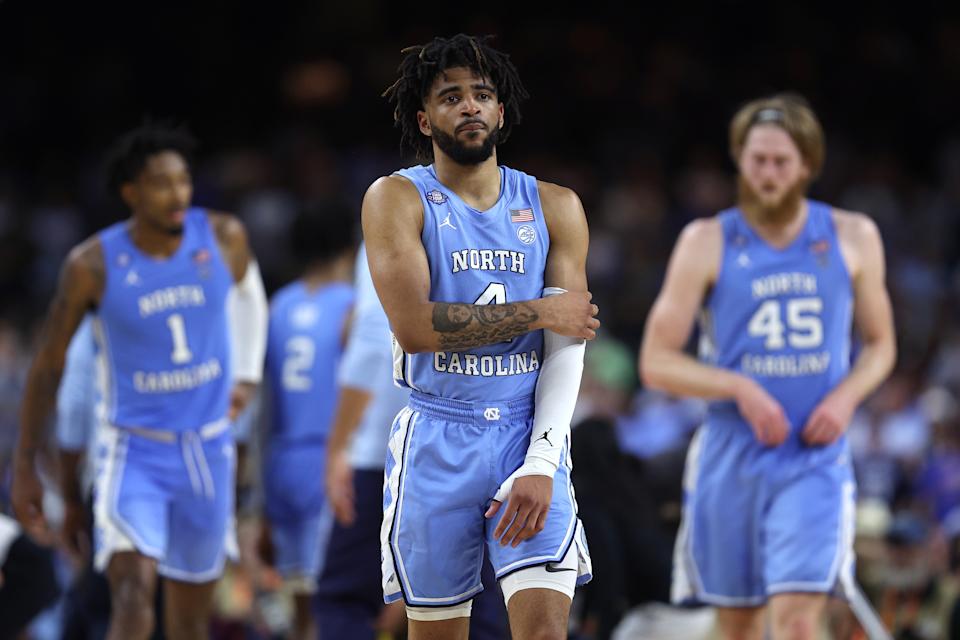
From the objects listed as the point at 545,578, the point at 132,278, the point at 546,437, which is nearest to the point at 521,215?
the point at 546,437

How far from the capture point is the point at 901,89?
1515 cm

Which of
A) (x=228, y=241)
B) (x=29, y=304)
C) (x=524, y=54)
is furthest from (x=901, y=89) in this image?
(x=228, y=241)

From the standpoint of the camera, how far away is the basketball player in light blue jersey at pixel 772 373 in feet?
19.6

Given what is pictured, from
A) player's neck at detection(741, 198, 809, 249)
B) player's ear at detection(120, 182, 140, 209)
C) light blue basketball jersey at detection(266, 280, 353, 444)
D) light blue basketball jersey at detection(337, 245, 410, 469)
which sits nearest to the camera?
player's neck at detection(741, 198, 809, 249)

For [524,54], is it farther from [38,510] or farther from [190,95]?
[38,510]

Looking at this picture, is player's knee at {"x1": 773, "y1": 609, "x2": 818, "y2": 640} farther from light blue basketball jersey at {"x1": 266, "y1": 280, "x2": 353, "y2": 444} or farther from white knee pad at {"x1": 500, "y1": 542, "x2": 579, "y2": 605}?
light blue basketball jersey at {"x1": 266, "y1": 280, "x2": 353, "y2": 444}

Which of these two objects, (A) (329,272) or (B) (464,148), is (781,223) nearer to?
(B) (464,148)

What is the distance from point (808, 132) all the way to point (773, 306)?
780 mm

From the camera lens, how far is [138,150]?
6684mm

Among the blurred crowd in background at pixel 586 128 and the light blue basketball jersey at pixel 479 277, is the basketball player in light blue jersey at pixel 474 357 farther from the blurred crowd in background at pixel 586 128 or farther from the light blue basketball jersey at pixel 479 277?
the blurred crowd in background at pixel 586 128

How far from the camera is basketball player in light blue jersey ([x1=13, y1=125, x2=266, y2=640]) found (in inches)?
248

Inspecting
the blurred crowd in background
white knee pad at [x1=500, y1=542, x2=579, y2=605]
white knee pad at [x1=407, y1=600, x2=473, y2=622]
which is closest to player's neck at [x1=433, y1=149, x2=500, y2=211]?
white knee pad at [x1=500, y1=542, x2=579, y2=605]

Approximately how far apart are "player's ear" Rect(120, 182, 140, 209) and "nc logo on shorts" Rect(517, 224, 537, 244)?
264 cm

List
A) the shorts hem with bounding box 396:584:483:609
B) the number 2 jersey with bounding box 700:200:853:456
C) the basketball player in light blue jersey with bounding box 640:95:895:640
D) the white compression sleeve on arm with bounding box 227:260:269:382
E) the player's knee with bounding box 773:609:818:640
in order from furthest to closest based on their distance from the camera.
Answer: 1. the white compression sleeve on arm with bounding box 227:260:269:382
2. the number 2 jersey with bounding box 700:200:853:456
3. the basketball player in light blue jersey with bounding box 640:95:895:640
4. the player's knee with bounding box 773:609:818:640
5. the shorts hem with bounding box 396:584:483:609
